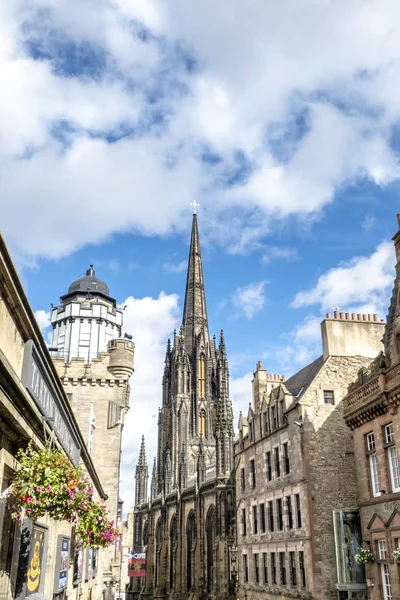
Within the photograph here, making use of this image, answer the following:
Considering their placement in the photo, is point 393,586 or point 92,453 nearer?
point 393,586

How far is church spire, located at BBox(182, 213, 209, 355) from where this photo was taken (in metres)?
115

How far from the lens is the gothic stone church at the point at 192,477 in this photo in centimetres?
5422

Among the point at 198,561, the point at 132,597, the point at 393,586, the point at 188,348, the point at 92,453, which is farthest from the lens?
the point at 188,348

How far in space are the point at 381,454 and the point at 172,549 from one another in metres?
53.6

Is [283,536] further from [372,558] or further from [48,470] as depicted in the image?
[48,470]

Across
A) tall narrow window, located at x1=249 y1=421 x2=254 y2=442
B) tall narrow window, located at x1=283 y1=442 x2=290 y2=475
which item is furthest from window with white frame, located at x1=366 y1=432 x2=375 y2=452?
tall narrow window, located at x1=249 y1=421 x2=254 y2=442

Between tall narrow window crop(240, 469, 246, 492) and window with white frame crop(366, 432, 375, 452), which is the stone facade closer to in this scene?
window with white frame crop(366, 432, 375, 452)

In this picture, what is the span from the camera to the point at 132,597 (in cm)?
8475

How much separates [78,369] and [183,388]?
225 feet

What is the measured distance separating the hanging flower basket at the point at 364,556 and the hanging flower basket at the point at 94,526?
14944mm

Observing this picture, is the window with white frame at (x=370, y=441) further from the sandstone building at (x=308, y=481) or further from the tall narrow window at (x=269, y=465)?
the tall narrow window at (x=269, y=465)

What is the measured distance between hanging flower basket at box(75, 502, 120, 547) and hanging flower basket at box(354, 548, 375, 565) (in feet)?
49.0

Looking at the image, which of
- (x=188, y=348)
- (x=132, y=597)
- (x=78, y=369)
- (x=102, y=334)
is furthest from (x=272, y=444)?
(x=188, y=348)

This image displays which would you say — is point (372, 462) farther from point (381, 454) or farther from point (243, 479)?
point (243, 479)
